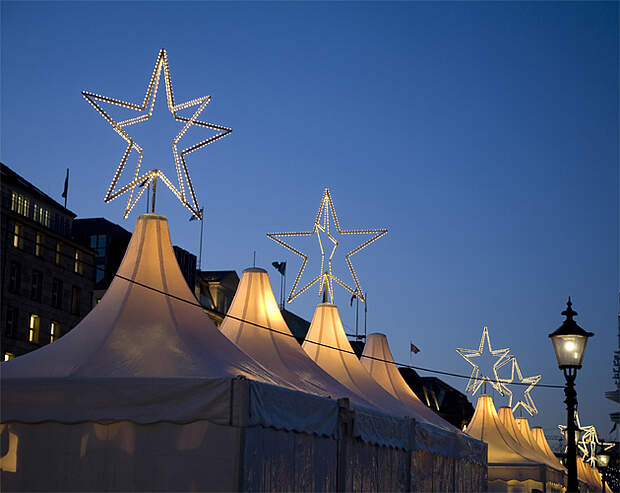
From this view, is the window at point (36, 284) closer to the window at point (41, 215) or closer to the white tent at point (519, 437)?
the window at point (41, 215)

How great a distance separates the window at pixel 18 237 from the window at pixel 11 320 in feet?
11.3

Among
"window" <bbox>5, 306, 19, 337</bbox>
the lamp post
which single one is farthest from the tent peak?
"window" <bbox>5, 306, 19, 337</bbox>

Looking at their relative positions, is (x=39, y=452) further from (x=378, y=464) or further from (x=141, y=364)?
(x=378, y=464)

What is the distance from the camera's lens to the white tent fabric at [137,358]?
1177cm

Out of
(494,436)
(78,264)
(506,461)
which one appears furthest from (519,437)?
(78,264)

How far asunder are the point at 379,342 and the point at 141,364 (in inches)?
569

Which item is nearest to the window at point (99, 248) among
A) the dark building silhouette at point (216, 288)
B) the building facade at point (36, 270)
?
the building facade at point (36, 270)

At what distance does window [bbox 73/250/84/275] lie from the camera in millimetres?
54869

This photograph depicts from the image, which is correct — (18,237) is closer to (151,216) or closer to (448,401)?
(151,216)

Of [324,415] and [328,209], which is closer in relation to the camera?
[324,415]

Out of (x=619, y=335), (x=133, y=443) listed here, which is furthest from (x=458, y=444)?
(x=619, y=335)

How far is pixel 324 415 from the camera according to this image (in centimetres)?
1416

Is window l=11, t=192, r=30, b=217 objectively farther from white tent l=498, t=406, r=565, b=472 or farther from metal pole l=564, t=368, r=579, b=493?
metal pole l=564, t=368, r=579, b=493

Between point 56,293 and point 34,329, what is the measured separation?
3.18m
